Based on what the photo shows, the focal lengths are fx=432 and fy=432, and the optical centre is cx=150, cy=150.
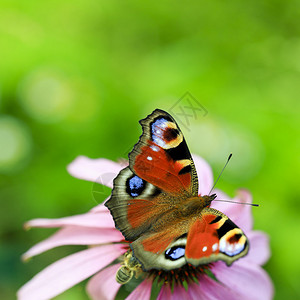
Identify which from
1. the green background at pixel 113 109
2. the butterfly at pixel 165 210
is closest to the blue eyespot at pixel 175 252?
the butterfly at pixel 165 210

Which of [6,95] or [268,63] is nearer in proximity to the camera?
[6,95]

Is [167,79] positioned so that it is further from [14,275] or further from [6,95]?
[14,275]

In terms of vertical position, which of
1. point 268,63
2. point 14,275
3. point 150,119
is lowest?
point 14,275

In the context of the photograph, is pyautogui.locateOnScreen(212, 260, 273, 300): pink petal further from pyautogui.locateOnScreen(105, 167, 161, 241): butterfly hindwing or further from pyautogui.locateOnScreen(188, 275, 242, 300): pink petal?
pyautogui.locateOnScreen(105, 167, 161, 241): butterfly hindwing

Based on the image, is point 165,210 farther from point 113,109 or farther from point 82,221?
point 113,109

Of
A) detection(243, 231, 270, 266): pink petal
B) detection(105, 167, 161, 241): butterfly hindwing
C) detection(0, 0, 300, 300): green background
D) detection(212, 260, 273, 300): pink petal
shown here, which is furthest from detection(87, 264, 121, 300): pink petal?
detection(0, 0, 300, 300): green background

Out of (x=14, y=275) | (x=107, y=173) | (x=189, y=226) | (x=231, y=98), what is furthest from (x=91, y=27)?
(x=189, y=226)

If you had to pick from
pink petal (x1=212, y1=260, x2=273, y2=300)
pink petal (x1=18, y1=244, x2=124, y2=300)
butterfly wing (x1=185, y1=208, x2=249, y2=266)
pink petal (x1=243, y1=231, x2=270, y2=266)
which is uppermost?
butterfly wing (x1=185, y1=208, x2=249, y2=266)
